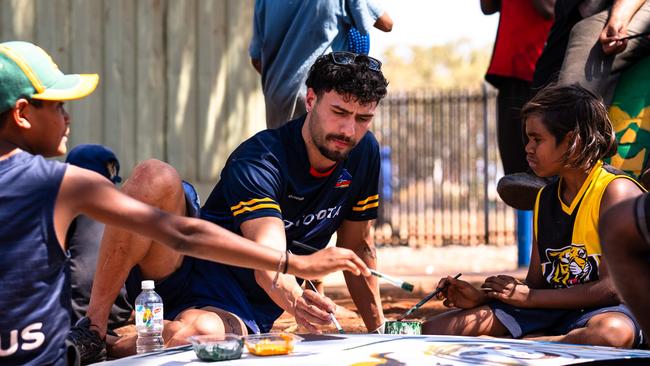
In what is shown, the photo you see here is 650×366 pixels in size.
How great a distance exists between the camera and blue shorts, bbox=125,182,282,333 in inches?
181

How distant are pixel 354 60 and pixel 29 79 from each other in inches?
72.1

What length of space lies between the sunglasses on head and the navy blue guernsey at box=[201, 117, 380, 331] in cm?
34

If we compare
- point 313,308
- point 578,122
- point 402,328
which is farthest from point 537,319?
point 313,308

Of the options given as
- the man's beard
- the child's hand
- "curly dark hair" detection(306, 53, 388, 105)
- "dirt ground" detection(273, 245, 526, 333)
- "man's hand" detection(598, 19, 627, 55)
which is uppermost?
"man's hand" detection(598, 19, 627, 55)

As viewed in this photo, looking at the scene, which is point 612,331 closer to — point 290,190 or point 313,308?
point 313,308

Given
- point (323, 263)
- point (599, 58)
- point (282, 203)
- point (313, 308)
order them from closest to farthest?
point (323, 263)
point (313, 308)
point (282, 203)
point (599, 58)

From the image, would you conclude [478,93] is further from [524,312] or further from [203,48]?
[524,312]

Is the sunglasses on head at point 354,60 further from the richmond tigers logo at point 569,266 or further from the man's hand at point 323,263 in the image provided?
the man's hand at point 323,263

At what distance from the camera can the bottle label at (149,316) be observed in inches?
170

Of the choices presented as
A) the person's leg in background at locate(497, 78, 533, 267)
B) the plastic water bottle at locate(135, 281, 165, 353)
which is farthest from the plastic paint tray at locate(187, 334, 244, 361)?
the person's leg in background at locate(497, 78, 533, 267)

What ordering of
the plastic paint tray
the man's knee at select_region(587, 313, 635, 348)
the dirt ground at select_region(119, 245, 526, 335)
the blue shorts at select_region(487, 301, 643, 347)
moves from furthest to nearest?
the dirt ground at select_region(119, 245, 526, 335) < the blue shorts at select_region(487, 301, 643, 347) < the man's knee at select_region(587, 313, 635, 348) < the plastic paint tray

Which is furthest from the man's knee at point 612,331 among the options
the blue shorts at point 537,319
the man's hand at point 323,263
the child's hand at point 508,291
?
the man's hand at point 323,263

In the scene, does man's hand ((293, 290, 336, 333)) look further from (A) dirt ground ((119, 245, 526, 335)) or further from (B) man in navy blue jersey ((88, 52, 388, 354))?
(A) dirt ground ((119, 245, 526, 335))

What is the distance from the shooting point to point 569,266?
4.37 m
